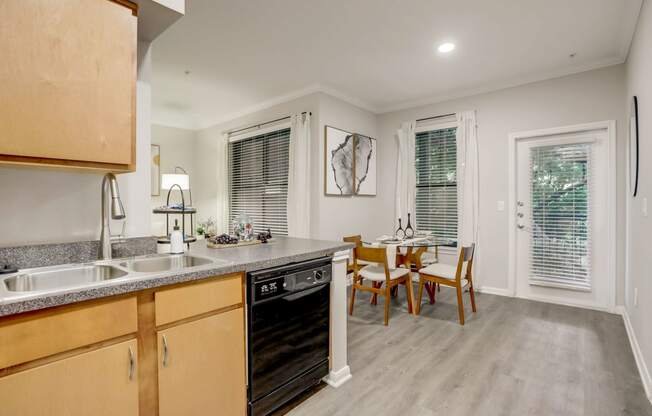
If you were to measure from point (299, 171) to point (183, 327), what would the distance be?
3197mm

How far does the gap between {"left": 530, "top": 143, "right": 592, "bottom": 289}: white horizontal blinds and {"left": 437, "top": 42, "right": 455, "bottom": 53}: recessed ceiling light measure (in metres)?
1.71

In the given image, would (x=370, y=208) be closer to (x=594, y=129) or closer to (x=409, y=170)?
(x=409, y=170)

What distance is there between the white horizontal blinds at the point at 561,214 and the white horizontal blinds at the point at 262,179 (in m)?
3.32

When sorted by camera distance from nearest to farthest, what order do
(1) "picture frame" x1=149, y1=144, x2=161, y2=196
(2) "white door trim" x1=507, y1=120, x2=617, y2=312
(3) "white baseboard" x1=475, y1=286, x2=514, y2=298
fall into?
(2) "white door trim" x1=507, y1=120, x2=617, y2=312, (3) "white baseboard" x1=475, y1=286, x2=514, y2=298, (1) "picture frame" x1=149, y1=144, x2=161, y2=196

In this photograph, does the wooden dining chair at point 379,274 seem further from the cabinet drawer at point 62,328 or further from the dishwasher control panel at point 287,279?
A: the cabinet drawer at point 62,328

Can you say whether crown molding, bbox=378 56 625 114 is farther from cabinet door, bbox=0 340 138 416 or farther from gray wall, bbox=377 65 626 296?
cabinet door, bbox=0 340 138 416

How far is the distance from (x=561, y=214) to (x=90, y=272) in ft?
14.7

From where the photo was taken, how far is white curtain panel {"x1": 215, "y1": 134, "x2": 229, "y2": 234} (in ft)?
18.9

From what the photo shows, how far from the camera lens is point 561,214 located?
145 inches

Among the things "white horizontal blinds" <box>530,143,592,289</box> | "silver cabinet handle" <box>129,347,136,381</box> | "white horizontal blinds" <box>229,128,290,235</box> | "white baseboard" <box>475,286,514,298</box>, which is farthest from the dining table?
"silver cabinet handle" <box>129,347,136,381</box>

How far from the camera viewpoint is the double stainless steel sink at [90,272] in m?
1.32

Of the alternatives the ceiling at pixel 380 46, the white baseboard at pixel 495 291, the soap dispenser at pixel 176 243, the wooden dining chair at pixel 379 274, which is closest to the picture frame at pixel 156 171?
the ceiling at pixel 380 46

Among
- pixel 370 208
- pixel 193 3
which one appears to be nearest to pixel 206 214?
pixel 370 208

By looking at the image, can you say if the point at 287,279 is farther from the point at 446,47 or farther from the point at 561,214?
the point at 561,214
